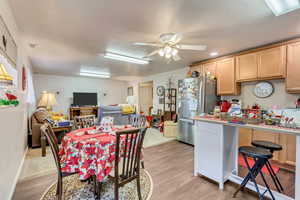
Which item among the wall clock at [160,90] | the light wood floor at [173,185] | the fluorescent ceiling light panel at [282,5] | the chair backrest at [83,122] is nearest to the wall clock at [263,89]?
the fluorescent ceiling light panel at [282,5]

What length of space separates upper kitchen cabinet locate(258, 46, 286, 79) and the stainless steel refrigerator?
3.53 feet

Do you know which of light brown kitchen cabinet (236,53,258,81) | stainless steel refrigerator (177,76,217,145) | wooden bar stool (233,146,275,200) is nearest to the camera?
wooden bar stool (233,146,275,200)

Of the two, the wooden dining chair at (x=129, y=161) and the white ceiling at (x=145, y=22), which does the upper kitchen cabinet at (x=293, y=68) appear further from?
the wooden dining chair at (x=129, y=161)

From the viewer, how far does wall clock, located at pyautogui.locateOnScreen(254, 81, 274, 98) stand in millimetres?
3172

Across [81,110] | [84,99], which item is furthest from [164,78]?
[81,110]

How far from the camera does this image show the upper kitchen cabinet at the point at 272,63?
2781 millimetres

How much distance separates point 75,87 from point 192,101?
615 centimetres

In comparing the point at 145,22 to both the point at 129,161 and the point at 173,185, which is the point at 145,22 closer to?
the point at 129,161

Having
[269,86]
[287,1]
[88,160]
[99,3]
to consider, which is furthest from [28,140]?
[269,86]

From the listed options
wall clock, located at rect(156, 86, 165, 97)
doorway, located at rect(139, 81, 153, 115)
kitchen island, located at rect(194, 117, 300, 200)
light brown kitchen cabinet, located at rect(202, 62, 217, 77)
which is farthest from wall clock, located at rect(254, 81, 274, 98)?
doorway, located at rect(139, 81, 153, 115)

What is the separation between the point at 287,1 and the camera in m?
1.62

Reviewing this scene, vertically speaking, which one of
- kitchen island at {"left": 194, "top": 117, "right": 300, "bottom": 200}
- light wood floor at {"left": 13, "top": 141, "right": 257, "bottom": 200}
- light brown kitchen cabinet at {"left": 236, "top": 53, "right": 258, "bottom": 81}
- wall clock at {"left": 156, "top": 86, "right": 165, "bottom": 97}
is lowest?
light wood floor at {"left": 13, "top": 141, "right": 257, "bottom": 200}

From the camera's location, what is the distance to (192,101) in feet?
12.7

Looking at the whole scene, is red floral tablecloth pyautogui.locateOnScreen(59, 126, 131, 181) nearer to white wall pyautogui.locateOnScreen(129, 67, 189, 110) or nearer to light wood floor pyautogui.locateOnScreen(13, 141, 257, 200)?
light wood floor pyautogui.locateOnScreen(13, 141, 257, 200)
